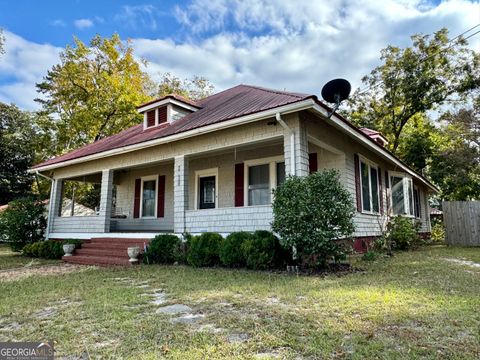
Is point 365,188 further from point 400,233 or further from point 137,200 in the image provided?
point 137,200

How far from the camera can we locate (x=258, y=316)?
3.27 meters

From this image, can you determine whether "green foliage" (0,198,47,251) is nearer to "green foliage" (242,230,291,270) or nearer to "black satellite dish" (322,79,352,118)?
"green foliage" (242,230,291,270)

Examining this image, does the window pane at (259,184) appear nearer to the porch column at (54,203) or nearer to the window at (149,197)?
the window at (149,197)

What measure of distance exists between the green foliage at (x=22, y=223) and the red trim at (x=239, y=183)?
754 centimetres

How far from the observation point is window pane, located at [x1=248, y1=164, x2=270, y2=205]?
30.8 ft

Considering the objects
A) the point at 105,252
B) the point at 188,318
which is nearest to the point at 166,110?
the point at 105,252

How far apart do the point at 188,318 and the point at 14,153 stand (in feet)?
93.2

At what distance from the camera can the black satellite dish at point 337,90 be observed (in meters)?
5.91

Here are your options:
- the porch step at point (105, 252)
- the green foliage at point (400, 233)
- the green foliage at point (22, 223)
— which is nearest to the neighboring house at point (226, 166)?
the porch step at point (105, 252)

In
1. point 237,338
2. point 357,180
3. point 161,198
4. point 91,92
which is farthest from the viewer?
point 91,92

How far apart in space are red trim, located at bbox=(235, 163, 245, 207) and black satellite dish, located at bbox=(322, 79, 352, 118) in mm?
4280

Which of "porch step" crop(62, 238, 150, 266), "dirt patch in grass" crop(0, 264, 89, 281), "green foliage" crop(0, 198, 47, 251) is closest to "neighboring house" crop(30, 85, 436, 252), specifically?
"porch step" crop(62, 238, 150, 266)

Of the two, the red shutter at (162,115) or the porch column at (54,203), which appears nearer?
the red shutter at (162,115)

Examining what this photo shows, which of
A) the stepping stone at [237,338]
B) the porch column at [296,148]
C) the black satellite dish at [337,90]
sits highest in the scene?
the black satellite dish at [337,90]
